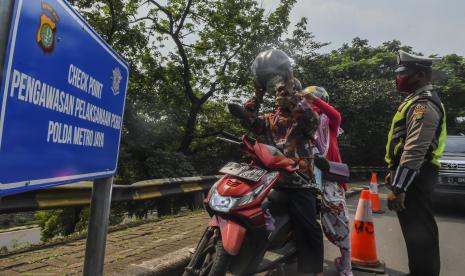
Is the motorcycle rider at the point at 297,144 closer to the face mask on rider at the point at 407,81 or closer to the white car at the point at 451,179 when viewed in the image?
the face mask on rider at the point at 407,81

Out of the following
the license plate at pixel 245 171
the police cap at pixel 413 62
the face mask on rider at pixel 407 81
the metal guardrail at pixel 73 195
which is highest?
the police cap at pixel 413 62

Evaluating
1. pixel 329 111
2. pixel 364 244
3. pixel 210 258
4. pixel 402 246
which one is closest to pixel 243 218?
pixel 210 258

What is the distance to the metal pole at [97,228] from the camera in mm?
2088

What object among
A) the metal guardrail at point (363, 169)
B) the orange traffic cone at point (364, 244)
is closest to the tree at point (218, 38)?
the metal guardrail at point (363, 169)

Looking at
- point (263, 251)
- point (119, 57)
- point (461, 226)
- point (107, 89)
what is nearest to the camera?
point (107, 89)

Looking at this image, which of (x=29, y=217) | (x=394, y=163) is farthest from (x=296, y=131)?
(x=29, y=217)

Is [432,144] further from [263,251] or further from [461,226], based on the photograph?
[461,226]

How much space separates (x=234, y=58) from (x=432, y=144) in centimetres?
1538

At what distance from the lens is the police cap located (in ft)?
10.9

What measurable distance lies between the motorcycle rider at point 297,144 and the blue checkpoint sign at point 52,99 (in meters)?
1.69

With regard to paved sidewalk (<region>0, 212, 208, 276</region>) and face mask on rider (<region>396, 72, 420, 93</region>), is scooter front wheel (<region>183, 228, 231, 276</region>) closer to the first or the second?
paved sidewalk (<region>0, 212, 208, 276</region>)

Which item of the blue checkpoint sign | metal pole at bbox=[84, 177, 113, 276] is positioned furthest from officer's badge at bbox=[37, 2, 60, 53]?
metal pole at bbox=[84, 177, 113, 276]

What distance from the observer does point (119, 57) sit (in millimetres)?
2125

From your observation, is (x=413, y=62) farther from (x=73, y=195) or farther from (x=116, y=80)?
(x=73, y=195)
